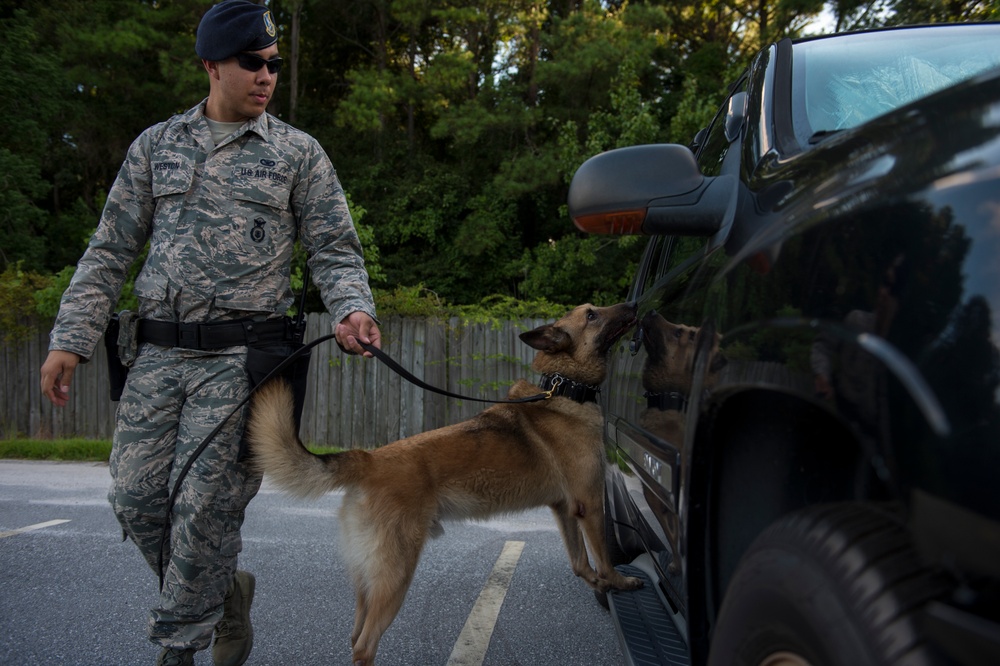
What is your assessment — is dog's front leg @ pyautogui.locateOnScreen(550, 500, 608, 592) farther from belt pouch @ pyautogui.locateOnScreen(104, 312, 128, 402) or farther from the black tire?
the black tire

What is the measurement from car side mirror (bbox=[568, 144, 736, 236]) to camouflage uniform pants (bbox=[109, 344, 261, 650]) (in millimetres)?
1727

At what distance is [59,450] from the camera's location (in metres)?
9.89

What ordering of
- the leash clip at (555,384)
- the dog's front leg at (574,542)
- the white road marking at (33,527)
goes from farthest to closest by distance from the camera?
the white road marking at (33,527), the leash clip at (555,384), the dog's front leg at (574,542)

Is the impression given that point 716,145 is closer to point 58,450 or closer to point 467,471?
point 467,471

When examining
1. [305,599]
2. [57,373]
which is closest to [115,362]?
[57,373]

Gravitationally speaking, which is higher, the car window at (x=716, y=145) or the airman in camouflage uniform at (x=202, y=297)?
the car window at (x=716, y=145)

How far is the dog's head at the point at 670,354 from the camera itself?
1.70 meters

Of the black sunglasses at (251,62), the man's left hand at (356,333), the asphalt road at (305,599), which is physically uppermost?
the black sunglasses at (251,62)

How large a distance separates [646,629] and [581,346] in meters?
2.13

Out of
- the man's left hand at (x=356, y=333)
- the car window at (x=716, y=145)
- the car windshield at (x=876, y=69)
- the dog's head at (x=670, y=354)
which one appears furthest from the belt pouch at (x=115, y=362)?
the car windshield at (x=876, y=69)

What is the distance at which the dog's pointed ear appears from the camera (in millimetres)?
4168

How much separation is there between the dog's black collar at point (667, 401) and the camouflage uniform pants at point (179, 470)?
168cm

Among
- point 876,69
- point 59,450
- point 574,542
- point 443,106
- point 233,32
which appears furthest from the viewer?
point 443,106

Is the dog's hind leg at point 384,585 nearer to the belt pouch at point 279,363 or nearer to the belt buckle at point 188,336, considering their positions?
the belt pouch at point 279,363
